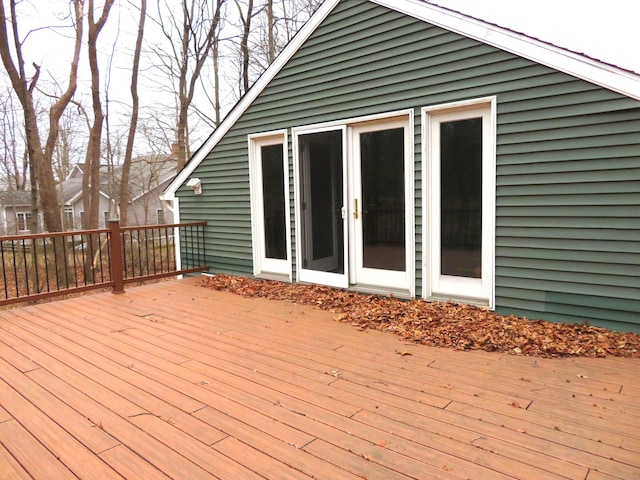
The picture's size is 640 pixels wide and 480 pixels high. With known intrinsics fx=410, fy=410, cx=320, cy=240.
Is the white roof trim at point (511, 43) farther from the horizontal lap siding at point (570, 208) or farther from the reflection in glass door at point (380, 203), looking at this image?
the reflection in glass door at point (380, 203)

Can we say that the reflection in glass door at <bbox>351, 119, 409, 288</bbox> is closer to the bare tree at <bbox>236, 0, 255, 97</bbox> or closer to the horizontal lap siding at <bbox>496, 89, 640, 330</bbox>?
the horizontal lap siding at <bbox>496, 89, 640, 330</bbox>

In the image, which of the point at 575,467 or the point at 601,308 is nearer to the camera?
the point at 575,467

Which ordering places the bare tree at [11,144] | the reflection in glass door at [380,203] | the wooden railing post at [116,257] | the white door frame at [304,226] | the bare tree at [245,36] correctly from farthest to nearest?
the bare tree at [11,144] < the bare tree at [245,36] < the wooden railing post at [116,257] < the white door frame at [304,226] < the reflection in glass door at [380,203]

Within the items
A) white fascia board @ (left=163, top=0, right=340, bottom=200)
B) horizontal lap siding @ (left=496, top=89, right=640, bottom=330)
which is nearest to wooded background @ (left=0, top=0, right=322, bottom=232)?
white fascia board @ (left=163, top=0, right=340, bottom=200)

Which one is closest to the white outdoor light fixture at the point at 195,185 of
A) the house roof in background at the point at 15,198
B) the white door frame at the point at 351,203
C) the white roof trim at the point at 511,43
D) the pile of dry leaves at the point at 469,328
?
the white door frame at the point at 351,203

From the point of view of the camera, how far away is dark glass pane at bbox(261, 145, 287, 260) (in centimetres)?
543

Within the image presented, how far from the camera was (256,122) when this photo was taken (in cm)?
553

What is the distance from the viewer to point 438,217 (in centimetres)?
409

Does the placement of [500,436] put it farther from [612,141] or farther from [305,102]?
[305,102]

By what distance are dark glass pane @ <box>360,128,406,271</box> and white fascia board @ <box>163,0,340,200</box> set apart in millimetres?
1450

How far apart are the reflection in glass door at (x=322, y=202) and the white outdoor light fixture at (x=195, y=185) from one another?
199 centimetres

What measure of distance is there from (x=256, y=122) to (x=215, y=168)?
1048mm

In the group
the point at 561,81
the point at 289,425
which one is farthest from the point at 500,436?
the point at 561,81

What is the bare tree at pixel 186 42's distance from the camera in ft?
38.7
